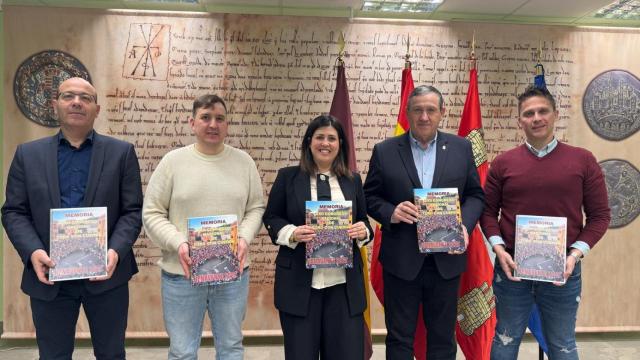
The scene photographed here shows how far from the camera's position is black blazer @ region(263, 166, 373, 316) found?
1937mm

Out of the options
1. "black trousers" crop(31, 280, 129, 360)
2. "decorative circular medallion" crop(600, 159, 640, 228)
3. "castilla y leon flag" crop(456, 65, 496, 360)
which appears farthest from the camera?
"decorative circular medallion" crop(600, 159, 640, 228)

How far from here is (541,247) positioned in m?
1.96

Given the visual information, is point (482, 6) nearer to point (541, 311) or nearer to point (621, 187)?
point (621, 187)

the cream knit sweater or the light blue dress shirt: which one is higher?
the light blue dress shirt

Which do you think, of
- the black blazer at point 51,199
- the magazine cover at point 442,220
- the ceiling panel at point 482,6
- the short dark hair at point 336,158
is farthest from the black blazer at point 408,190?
the ceiling panel at point 482,6

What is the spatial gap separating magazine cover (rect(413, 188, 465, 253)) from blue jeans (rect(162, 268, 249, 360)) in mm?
923

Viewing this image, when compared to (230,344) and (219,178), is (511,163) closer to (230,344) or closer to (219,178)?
(219,178)

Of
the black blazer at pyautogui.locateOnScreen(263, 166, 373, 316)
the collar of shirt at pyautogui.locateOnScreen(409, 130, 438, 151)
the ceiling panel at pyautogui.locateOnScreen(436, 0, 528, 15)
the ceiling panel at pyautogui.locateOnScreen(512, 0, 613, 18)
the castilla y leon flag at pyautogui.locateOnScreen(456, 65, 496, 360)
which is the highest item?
the ceiling panel at pyautogui.locateOnScreen(512, 0, 613, 18)

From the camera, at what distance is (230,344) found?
6.63ft

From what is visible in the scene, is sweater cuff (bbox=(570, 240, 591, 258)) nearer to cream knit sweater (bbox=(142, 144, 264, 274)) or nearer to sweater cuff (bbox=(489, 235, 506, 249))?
sweater cuff (bbox=(489, 235, 506, 249))


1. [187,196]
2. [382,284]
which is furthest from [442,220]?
[187,196]

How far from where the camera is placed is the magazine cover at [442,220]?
2.00 m

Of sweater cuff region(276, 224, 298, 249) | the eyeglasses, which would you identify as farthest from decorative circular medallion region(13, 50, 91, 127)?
sweater cuff region(276, 224, 298, 249)

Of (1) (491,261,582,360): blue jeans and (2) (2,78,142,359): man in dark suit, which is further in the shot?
(1) (491,261,582,360): blue jeans
